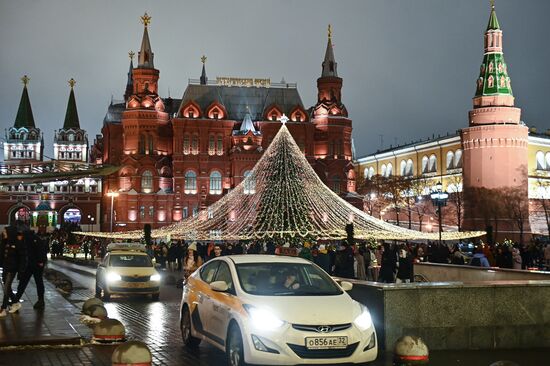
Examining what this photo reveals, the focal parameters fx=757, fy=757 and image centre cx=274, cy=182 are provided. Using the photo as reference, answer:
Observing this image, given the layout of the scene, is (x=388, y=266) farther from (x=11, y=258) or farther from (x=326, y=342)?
(x=326, y=342)

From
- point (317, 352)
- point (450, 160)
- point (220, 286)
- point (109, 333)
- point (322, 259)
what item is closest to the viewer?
point (317, 352)

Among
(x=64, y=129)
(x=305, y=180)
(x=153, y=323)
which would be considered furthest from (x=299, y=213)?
(x=64, y=129)

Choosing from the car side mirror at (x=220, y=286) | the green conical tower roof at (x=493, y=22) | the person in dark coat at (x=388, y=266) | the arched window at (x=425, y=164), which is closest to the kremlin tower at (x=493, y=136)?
the green conical tower roof at (x=493, y=22)

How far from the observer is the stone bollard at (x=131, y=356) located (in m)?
7.91

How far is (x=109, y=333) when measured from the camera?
39.8ft

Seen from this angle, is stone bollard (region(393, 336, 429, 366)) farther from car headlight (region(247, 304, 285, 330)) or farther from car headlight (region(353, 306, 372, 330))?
car headlight (region(247, 304, 285, 330))

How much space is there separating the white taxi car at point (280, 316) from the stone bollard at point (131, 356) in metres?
1.80

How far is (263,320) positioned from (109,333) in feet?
12.0

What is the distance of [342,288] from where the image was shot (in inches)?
430

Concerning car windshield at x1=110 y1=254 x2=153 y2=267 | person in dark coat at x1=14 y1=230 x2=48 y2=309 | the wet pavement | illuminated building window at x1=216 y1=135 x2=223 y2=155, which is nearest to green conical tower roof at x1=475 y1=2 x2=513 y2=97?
illuminated building window at x1=216 y1=135 x2=223 y2=155

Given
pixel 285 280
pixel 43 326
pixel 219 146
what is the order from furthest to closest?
pixel 219 146
pixel 43 326
pixel 285 280

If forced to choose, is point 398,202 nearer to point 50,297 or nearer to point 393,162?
point 393,162

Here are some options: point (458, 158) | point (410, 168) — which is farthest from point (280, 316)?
point (410, 168)

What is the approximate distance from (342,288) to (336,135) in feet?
254
